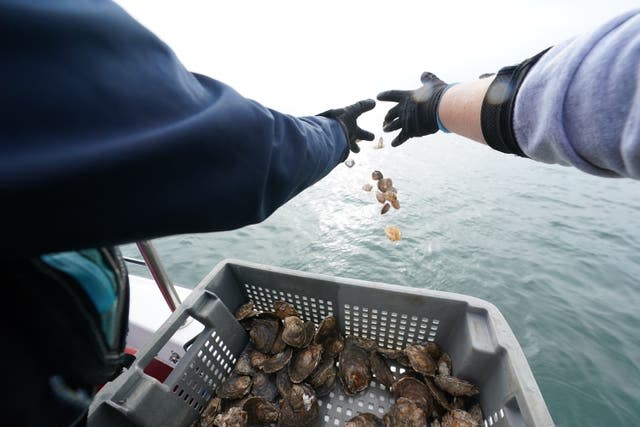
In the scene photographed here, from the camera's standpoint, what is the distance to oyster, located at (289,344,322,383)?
6.33ft

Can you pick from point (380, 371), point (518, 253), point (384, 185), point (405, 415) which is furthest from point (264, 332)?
point (518, 253)

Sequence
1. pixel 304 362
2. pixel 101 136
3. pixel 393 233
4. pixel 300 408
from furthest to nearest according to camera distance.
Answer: pixel 393 233
pixel 304 362
pixel 300 408
pixel 101 136

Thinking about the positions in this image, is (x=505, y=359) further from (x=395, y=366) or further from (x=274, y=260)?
(x=274, y=260)

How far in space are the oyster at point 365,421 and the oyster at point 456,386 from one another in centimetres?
45

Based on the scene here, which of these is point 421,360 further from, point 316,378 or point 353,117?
point 353,117

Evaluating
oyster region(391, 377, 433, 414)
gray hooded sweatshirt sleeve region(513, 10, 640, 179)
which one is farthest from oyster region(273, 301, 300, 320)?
gray hooded sweatshirt sleeve region(513, 10, 640, 179)

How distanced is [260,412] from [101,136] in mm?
1947

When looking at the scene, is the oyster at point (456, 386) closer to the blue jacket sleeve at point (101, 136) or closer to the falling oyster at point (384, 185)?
the blue jacket sleeve at point (101, 136)

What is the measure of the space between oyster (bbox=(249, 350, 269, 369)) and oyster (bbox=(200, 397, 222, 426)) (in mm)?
301

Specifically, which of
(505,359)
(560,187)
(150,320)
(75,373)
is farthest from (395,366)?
(560,187)

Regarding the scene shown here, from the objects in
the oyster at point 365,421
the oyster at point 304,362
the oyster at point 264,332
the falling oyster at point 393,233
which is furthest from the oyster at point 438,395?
the falling oyster at point 393,233

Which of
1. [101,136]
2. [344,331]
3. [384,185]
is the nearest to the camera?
[101,136]

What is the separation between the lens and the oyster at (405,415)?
1.63 m

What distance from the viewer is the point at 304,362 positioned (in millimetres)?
1981
